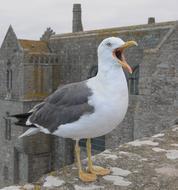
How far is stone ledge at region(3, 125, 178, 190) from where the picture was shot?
125 inches

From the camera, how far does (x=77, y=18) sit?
25.6 metres

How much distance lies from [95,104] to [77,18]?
22.9m

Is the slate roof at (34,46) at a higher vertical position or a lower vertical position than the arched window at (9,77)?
higher

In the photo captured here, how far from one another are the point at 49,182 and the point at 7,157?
18.7 m

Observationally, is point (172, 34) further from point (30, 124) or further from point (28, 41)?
point (28, 41)

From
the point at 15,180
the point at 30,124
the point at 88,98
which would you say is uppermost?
the point at 88,98

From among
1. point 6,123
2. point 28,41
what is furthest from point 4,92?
point 28,41

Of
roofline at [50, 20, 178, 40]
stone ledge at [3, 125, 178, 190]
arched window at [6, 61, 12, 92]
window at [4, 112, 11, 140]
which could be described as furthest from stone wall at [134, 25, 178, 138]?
window at [4, 112, 11, 140]

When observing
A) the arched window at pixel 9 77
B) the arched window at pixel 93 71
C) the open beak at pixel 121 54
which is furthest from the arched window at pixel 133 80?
the open beak at pixel 121 54

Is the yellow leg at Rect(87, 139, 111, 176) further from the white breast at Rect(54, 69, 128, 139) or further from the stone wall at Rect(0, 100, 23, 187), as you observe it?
the stone wall at Rect(0, 100, 23, 187)

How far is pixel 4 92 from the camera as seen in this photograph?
21.6 metres

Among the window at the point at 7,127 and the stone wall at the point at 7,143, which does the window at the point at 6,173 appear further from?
the window at the point at 7,127

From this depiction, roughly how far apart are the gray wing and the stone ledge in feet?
1.45

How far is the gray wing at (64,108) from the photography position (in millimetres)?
3236
